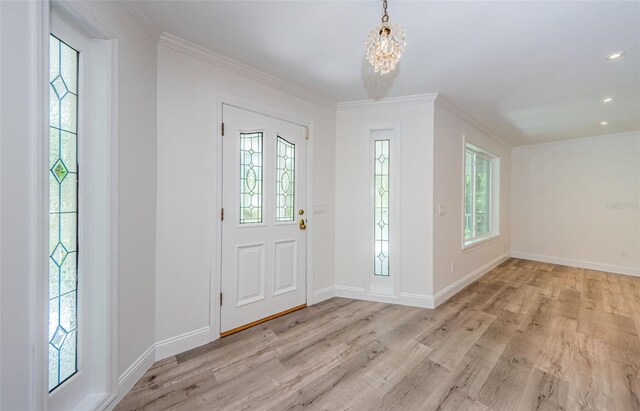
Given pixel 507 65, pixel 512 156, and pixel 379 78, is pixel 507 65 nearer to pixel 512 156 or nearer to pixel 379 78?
pixel 379 78

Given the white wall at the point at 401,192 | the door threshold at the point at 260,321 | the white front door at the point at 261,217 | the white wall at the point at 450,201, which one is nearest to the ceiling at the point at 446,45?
the white wall at the point at 401,192

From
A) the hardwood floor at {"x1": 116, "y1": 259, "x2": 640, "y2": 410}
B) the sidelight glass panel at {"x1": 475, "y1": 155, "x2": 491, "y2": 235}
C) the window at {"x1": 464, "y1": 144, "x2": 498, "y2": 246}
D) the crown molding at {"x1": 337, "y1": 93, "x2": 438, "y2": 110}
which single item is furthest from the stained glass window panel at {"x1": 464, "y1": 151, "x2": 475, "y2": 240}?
the crown molding at {"x1": 337, "y1": 93, "x2": 438, "y2": 110}

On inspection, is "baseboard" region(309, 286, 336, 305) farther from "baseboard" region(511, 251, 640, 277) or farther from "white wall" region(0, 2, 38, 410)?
"baseboard" region(511, 251, 640, 277)

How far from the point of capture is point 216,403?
5.36 ft

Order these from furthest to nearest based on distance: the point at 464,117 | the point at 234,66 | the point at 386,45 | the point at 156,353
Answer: the point at 464,117, the point at 234,66, the point at 156,353, the point at 386,45

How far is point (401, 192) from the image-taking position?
3215 mm

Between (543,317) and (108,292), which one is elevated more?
(108,292)

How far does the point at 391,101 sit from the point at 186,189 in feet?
8.10

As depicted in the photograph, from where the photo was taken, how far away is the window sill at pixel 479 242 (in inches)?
155

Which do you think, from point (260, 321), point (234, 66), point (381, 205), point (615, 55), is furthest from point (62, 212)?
point (615, 55)

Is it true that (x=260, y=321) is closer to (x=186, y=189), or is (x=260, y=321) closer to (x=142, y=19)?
(x=186, y=189)

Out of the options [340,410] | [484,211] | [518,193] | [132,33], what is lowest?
[340,410]

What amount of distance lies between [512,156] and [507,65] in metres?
4.34

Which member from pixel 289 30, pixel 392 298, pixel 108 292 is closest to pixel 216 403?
pixel 108 292
